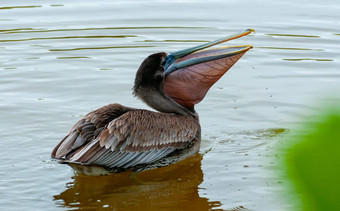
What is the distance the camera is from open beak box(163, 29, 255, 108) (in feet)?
17.9

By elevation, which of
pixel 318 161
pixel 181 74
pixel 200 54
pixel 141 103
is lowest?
pixel 141 103

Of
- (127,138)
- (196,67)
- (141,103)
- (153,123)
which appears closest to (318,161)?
(127,138)

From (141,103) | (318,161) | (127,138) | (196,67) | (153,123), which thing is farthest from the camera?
(141,103)

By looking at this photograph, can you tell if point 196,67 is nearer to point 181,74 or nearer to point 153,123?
point 181,74

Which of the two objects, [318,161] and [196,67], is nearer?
[318,161]

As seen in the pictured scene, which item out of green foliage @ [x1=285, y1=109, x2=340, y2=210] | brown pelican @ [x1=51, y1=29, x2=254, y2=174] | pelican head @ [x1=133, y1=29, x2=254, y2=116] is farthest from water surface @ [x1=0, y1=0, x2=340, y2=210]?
pelican head @ [x1=133, y1=29, x2=254, y2=116]

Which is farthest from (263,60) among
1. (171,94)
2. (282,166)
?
(282,166)

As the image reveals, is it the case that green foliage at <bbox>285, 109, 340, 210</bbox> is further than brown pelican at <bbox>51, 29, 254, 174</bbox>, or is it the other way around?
brown pelican at <bbox>51, 29, 254, 174</bbox>

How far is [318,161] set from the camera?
1.53 ft

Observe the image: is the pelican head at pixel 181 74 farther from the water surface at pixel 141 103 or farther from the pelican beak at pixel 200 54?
the water surface at pixel 141 103

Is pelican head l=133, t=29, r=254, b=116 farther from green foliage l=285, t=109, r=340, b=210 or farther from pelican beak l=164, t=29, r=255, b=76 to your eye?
green foliage l=285, t=109, r=340, b=210

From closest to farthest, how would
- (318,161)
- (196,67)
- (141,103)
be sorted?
(318,161) < (196,67) < (141,103)

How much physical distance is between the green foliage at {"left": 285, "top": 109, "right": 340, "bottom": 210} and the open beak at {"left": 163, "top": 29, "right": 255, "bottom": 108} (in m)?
4.98

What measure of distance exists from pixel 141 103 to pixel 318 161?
22.4 ft
